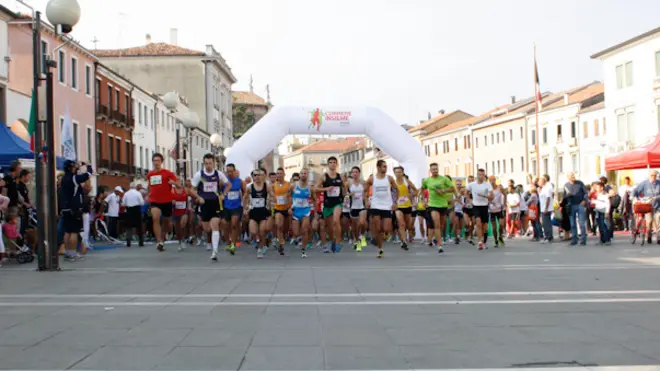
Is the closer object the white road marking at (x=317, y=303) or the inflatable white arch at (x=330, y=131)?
the white road marking at (x=317, y=303)

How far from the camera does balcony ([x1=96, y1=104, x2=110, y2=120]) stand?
159ft

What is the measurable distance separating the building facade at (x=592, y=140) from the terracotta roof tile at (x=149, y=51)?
33.4 metres

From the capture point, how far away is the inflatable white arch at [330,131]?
26984mm

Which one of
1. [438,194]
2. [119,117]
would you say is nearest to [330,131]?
[438,194]

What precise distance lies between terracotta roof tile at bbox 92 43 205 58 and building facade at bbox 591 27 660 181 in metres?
35.2

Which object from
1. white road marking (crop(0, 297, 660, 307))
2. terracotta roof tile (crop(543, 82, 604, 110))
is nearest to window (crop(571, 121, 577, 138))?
terracotta roof tile (crop(543, 82, 604, 110))

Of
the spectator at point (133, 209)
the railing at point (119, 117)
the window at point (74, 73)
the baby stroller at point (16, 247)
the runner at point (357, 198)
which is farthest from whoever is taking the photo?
the railing at point (119, 117)

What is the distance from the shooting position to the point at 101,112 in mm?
48688

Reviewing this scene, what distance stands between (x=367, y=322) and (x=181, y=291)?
3.61 metres

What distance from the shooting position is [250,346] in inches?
254

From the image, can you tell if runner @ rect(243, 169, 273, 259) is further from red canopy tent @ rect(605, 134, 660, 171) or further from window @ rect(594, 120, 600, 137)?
window @ rect(594, 120, 600, 137)

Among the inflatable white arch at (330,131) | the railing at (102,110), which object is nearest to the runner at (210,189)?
the inflatable white arch at (330,131)

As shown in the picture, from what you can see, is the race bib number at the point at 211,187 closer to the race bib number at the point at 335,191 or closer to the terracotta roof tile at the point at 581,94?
the race bib number at the point at 335,191

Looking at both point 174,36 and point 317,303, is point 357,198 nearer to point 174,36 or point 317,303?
point 317,303
